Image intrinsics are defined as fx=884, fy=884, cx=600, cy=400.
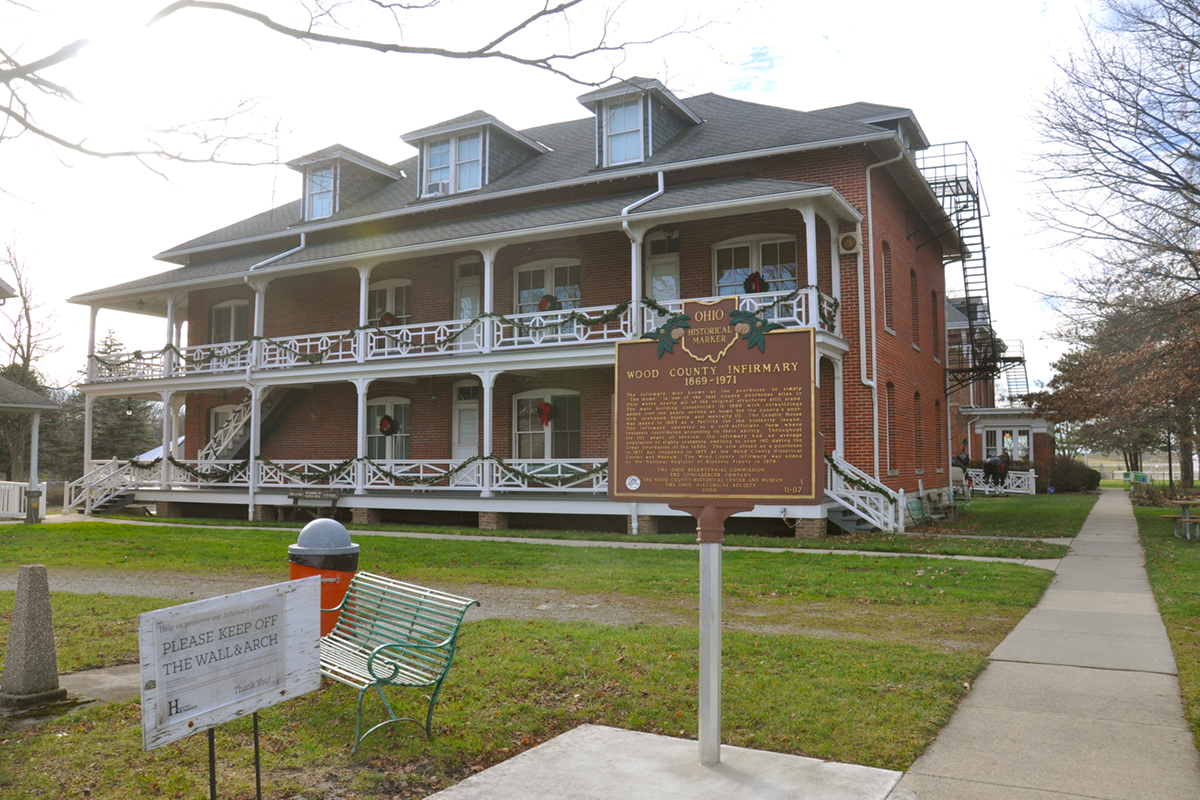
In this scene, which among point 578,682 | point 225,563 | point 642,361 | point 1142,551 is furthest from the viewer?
point 1142,551

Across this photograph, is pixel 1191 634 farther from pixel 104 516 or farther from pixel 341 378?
pixel 104 516

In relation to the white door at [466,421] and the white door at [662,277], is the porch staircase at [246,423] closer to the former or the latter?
the white door at [466,421]

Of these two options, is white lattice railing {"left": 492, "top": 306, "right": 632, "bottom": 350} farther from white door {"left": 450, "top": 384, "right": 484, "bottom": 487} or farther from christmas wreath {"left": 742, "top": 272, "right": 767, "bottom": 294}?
christmas wreath {"left": 742, "top": 272, "right": 767, "bottom": 294}

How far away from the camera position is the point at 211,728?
381 cm

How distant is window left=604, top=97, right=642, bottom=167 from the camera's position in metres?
20.9

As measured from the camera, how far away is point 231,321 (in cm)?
2705

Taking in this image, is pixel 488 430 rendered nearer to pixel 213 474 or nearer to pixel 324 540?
pixel 213 474

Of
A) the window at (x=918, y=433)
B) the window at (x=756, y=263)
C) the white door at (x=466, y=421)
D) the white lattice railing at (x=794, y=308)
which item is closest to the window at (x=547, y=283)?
the white door at (x=466, y=421)

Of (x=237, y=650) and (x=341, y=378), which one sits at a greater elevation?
(x=341, y=378)

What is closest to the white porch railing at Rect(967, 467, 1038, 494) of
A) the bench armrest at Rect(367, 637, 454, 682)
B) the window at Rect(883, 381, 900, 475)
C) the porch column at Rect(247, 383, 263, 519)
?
the window at Rect(883, 381, 900, 475)

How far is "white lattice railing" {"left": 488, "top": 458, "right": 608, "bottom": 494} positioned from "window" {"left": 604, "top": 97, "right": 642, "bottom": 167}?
7.28m

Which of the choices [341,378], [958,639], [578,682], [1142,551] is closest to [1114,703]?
[958,639]

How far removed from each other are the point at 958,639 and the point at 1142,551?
916cm

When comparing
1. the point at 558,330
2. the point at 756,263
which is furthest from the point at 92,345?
the point at 756,263
